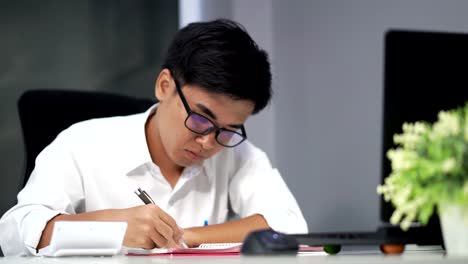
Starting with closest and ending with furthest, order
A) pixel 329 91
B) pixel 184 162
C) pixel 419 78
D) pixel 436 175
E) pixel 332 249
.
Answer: pixel 436 175 → pixel 419 78 → pixel 332 249 → pixel 184 162 → pixel 329 91

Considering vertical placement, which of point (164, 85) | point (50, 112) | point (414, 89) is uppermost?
point (414, 89)

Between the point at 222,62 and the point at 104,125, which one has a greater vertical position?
the point at 222,62

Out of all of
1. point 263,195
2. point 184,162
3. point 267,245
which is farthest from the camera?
point 263,195

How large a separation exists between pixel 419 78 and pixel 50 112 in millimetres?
1194

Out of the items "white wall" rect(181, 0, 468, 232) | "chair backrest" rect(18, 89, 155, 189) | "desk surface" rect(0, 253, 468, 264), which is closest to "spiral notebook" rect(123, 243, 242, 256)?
"desk surface" rect(0, 253, 468, 264)

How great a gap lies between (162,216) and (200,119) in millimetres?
336

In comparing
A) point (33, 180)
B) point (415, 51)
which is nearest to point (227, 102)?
point (33, 180)

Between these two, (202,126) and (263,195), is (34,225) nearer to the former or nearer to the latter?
(202,126)

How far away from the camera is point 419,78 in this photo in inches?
48.4

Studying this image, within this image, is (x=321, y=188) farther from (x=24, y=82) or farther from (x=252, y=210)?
(x=24, y=82)

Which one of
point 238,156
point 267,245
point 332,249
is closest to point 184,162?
point 238,156

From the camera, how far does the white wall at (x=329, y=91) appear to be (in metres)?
2.92

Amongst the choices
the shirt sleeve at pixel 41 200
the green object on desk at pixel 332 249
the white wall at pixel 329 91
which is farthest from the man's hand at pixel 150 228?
the white wall at pixel 329 91

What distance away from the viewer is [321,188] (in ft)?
9.83
